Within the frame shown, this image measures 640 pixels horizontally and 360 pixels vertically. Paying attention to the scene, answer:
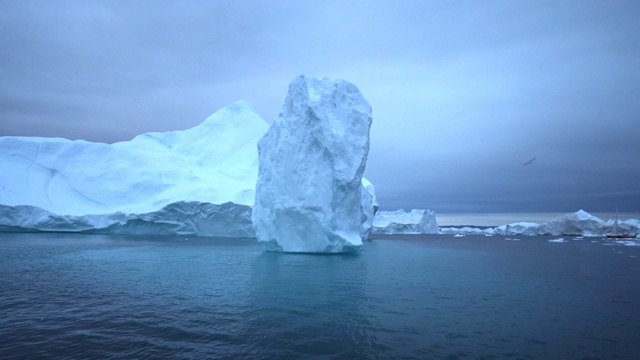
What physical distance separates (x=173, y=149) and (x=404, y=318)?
162ft

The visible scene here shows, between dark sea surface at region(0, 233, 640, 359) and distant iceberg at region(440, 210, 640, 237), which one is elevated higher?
distant iceberg at region(440, 210, 640, 237)

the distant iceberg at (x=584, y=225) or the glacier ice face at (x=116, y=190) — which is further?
→ the distant iceberg at (x=584, y=225)

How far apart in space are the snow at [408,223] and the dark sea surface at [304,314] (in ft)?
200

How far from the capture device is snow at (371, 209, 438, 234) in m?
77.3

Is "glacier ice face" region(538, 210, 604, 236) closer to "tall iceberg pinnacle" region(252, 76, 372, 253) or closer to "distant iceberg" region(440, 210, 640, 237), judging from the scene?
"distant iceberg" region(440, 210, 640, 237)

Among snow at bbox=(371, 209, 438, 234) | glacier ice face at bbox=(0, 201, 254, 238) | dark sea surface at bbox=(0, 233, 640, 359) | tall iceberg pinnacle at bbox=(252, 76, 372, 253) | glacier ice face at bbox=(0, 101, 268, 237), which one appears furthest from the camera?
snow at bbox=(371, 209, 438, 234)

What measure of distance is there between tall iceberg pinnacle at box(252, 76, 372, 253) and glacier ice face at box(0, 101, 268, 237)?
54.6ft

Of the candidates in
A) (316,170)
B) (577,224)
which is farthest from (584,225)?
(316,170)

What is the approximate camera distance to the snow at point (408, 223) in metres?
77.3

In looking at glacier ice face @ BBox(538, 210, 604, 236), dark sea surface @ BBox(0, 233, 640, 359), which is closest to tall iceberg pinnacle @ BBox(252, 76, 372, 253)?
dark sea surface @ BBox(0, 233, 640, 359)

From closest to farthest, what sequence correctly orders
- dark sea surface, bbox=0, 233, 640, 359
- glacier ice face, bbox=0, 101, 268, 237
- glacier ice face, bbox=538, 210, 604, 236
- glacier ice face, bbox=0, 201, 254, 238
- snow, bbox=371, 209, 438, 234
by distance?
1. dark sea surface, bbox=0, 233, 640, 359
2. glacier ice face, bbox=0, 201, 254, 238
3. glacier ice face, bbox=0, 101, 268, 237
4. glacier ice face, bbox=538, 210, 604, 236
5. snow, bbox=371, 209, 438, 234

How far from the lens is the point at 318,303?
425 inches

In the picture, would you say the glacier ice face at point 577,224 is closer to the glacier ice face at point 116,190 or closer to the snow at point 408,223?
the snow at point 408,223

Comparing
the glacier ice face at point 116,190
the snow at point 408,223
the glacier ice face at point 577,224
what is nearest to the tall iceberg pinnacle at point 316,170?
the glacier ice face at point 116,190
